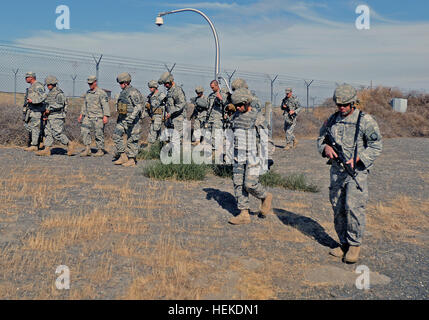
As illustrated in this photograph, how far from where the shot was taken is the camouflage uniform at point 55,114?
1043 centimetres

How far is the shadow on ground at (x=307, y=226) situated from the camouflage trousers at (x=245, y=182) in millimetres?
557

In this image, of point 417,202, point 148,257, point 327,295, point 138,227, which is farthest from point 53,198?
point 417,202

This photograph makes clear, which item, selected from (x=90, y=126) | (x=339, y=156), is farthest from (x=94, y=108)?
(x=339, y=156)

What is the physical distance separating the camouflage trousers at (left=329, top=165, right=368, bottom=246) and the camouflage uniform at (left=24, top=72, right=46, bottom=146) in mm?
8020

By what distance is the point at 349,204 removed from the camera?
13.9ft

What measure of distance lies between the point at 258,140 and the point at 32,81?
718cm

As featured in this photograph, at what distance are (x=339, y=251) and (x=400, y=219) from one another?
212 centimetres

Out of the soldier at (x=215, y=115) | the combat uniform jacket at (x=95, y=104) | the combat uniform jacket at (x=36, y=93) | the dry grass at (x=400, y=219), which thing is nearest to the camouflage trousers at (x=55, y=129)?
the combat uniform jacket at (x=36, y=93)

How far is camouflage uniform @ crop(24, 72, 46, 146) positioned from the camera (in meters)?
10.3

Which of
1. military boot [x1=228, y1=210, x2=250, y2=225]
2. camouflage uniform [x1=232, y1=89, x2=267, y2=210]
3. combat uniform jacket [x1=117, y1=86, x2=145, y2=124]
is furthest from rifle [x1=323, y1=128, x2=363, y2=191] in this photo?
combat uniform jacket [x1=117, y1=86, x2=145, y2=124]

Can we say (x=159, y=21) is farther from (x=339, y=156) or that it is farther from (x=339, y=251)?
(x=339, y=251)

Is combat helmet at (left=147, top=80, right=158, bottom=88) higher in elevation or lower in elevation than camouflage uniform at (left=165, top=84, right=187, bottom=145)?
higher

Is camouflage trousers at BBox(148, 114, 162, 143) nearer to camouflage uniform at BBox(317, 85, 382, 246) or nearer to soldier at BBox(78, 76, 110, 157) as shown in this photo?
soldier at BBox(78, 76, 110, 157)

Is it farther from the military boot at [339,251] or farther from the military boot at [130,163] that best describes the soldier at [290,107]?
the military boot at [339,251]
